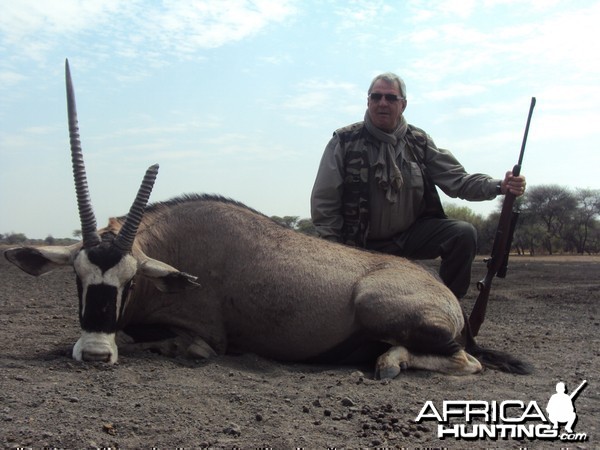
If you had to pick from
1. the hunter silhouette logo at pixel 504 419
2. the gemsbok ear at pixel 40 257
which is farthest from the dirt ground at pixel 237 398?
the gemsbok ear at pixel 40 257

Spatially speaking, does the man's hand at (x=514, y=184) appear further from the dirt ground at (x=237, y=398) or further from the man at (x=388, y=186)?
the dirt ground at (x=237, y=398)

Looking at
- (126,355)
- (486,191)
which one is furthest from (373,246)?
(126,355)

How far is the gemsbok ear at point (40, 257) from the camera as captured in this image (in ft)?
18.7

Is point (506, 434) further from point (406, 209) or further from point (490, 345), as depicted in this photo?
point (406, 209)

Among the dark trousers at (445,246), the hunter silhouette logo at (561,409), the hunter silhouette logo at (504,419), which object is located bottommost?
the hunter silhouette logo at (504,419)

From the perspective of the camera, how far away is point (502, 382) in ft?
17.5

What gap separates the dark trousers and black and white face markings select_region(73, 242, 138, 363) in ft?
11.9

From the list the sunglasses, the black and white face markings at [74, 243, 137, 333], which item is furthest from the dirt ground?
the sunglasses

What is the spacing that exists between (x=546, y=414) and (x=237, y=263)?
3.08 m

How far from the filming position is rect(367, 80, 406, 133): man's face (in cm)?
803

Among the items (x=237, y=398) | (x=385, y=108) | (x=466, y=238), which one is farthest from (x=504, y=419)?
(x=385, y=108)

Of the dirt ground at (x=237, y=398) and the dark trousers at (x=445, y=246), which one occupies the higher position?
the dark trousers at (x=445, y=246)

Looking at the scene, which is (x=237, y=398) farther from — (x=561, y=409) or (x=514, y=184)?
(x=514, y=184)

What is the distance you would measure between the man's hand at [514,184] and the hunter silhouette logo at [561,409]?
2.94 m
